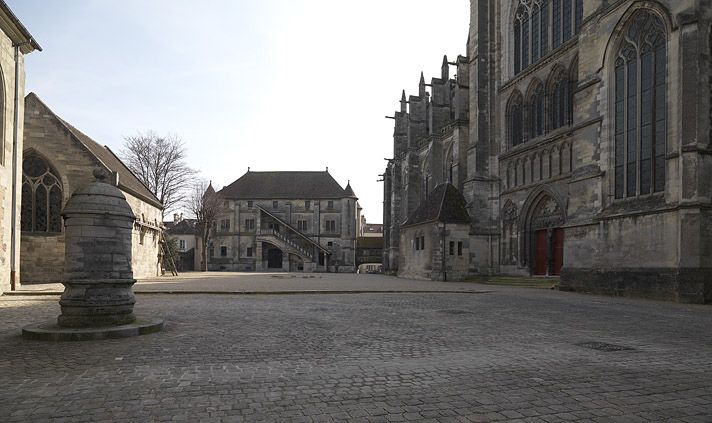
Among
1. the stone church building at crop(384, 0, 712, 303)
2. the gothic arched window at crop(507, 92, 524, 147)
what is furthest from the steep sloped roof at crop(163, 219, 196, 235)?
the gothic arched window at crop(507, 92, 524, 147)

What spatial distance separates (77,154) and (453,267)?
2322 cm

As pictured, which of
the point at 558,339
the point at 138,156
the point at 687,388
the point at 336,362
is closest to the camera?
the point at 687,388

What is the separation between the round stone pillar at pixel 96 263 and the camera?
929 cm

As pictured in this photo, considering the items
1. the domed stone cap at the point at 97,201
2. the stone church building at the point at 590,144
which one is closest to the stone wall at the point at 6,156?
the domed stone cap at the point at 97,201

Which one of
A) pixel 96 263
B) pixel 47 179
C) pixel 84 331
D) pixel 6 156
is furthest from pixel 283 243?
pixel 84 331

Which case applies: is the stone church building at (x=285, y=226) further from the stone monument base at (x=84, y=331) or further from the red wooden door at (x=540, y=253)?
the stone monument base at (x=84, y=331)

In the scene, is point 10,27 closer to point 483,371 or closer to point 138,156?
point 483,371

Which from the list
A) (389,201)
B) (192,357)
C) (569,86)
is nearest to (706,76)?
(569,86)

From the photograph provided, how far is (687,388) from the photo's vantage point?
565 cm

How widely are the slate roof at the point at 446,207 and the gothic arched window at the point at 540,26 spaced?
29.5 ft

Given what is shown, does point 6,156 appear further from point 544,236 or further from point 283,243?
point 283,243

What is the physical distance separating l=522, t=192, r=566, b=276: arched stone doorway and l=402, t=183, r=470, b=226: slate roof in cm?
475

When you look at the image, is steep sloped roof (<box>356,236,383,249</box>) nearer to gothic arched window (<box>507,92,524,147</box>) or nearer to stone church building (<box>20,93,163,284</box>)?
gothic arched window (<box>507,92,524,147</box>)

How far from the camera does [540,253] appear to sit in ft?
95.6
